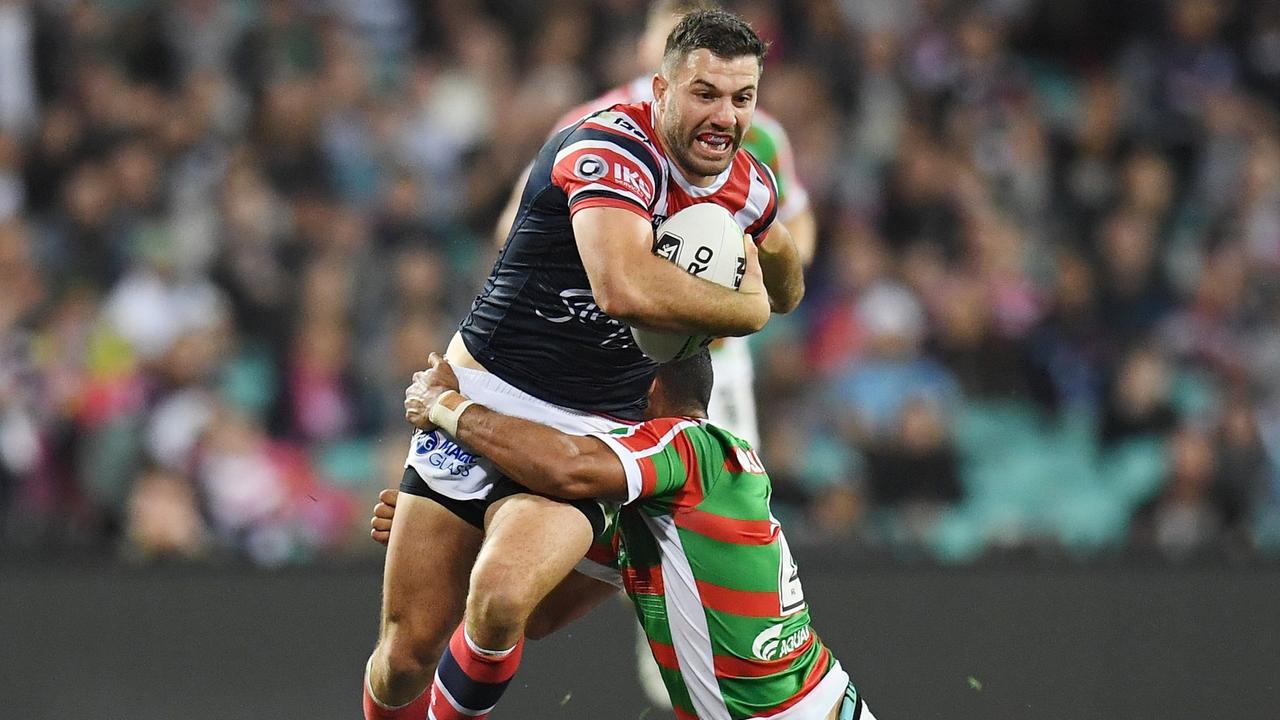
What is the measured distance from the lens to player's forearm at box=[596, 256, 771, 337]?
13.0 feet

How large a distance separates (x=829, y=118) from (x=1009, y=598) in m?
3.79

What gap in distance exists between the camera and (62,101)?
890cm

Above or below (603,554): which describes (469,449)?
above

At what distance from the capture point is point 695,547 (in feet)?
14.6

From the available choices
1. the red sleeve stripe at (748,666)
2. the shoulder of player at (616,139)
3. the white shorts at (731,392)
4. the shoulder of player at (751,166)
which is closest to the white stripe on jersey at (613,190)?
the shoulder of player at (616,139)

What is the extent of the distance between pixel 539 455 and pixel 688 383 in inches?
25.6

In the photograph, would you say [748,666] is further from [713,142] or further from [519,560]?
[713,142]

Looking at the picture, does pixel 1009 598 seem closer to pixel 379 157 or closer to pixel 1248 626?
pixel 1248 626

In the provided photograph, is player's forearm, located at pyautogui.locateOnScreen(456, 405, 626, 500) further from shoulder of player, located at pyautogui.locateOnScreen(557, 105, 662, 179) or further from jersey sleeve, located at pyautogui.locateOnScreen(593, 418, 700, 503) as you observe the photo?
shoulder of player, located at pyautogui.locateOnScreen(557, 105, 662, 179)

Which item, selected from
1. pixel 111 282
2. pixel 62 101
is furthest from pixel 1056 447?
pixel 62 101

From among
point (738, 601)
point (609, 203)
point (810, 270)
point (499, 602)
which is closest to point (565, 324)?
point (609, 203)

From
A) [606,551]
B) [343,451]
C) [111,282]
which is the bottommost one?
[343,451]

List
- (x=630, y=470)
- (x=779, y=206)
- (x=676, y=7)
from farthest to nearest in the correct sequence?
(x=676, y=7) → (x=779, y=206) → (x=630, y=470)

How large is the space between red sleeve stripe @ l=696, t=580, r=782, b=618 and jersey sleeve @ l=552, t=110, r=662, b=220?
99cm
